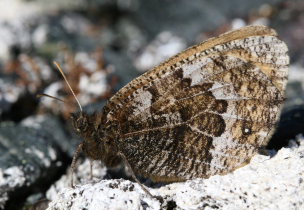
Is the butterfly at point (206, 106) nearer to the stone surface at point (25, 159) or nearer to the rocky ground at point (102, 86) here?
the rocky ground at point (102, 86)

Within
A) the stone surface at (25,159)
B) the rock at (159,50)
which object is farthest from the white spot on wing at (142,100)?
the rock at (159,50)

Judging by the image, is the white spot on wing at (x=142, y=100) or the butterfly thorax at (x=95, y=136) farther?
the butterfly thorax at (x=95, y=136)

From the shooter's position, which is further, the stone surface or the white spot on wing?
the stone surface

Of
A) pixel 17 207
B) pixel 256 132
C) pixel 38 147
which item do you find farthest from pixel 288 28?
pixel 17 207

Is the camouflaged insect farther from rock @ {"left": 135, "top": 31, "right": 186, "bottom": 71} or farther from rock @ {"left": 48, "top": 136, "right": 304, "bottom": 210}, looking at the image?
rock @ {"left": 135, "top": 31, "right": 186, "bottom": 71}

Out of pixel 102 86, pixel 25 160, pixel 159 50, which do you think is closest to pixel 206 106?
pixel 25 160

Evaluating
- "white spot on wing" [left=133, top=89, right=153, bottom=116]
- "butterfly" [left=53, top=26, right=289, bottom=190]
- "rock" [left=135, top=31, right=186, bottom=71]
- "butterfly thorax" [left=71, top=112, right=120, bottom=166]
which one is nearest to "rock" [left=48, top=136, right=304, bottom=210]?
"butterfly" [left=53, top=26, right=289, bottom=190]
